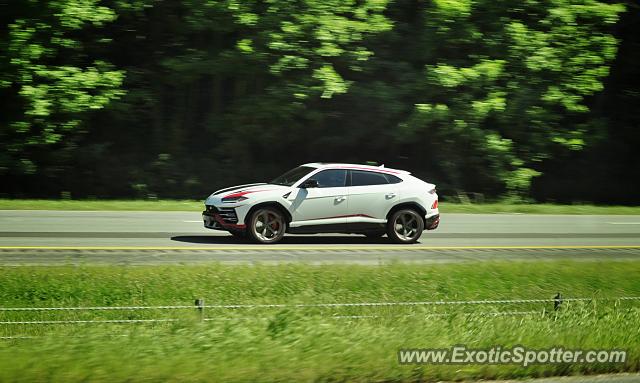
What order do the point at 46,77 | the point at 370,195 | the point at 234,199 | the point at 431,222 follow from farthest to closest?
the point at 46,77 < the point at 431,222 < the point at 370,195 < the point at 234,199

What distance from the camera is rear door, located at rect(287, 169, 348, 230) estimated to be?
1526 cm

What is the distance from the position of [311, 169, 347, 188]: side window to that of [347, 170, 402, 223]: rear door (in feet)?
0.53

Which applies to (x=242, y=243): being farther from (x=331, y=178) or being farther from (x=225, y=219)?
(x=331, y=178)

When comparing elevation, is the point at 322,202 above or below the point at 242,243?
above

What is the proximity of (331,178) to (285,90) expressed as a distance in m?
12.1

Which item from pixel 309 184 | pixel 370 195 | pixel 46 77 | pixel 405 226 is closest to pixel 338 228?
Answer: pixel 370 195

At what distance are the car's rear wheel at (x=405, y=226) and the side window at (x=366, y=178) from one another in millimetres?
684

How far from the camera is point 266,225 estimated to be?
1533 centimetres

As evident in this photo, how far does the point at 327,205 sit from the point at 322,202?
12 cm

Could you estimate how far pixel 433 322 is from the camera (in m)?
8.91

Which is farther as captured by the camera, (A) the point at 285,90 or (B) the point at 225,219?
(A) the point at 285,90

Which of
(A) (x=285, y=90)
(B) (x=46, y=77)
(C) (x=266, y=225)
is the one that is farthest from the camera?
(A) (x=285, y=90)

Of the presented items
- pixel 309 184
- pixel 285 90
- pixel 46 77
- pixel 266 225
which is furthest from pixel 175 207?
pixel 309 184

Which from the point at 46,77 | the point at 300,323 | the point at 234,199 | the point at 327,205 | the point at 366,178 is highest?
the point at 46,77
